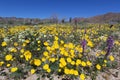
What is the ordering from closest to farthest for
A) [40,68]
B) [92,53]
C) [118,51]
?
[40,68] < [92,53] < [118,51]

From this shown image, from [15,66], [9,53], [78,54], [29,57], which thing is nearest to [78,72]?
[78,54]

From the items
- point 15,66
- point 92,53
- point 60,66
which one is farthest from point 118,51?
point 15,66

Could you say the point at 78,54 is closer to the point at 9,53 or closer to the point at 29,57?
the point at 29,57

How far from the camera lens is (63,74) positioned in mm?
5336

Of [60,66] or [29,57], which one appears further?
[29,57]

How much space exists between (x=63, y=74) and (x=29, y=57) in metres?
1.00

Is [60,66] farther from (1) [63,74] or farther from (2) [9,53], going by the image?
(2) [9,53]

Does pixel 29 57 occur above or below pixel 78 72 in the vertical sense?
above

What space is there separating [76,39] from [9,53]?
2.89 m

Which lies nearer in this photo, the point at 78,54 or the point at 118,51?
the point at 78,54

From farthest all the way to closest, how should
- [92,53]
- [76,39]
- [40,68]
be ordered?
[76,39] < [92,53] < [40,68]

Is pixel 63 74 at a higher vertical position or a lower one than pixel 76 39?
lower

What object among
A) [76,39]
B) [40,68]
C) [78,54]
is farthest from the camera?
[76,39]

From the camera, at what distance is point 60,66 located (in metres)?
5.21
